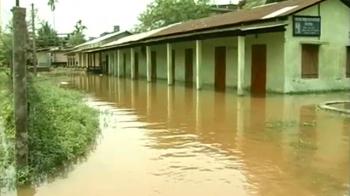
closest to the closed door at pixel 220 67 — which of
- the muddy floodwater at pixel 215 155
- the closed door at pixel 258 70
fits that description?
the closed door at pixel 258 70

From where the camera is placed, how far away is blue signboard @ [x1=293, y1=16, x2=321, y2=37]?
855 inches

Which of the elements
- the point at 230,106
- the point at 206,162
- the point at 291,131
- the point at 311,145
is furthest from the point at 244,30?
the point at 206,162

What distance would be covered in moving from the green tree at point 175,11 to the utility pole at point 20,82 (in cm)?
5038

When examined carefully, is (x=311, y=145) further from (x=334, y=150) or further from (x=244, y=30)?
(x=244, y=30)

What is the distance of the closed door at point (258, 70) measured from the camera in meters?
23.4

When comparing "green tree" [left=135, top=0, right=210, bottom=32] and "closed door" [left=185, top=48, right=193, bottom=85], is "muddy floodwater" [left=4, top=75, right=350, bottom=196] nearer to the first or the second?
"closed door" [left=185, top=48, right=193, bottom=85]

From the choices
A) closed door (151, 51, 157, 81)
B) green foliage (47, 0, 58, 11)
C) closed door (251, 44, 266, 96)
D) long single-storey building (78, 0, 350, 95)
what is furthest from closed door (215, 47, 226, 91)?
green foliage (47, 0, 58, 11)

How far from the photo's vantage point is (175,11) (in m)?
57.7

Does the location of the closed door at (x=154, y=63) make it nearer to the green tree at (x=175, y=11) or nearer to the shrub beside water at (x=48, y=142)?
the green tree at (x=175, y=11)

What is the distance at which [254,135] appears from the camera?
11.6 meters

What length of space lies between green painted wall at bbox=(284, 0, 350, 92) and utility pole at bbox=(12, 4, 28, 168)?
15737mm

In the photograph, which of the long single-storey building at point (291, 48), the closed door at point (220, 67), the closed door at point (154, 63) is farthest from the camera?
the closed door at point (154, 63)

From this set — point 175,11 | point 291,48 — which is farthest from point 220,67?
point 175,11

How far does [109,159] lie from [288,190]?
3.45 metres
